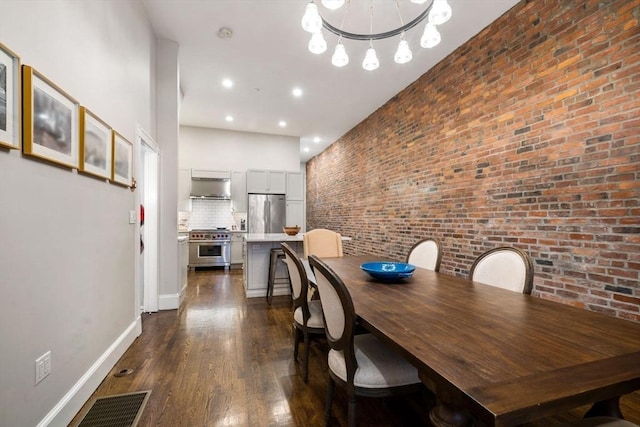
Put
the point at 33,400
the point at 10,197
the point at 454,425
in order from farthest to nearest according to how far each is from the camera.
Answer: the point at 33,400
the point at 10,197
the point at 454,425

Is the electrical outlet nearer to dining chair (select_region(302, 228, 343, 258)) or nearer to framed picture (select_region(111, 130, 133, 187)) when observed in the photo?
framed picture (select_region(111, 130, 133, 187))

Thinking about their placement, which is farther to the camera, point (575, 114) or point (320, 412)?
point (575, 114)

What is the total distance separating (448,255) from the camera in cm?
358

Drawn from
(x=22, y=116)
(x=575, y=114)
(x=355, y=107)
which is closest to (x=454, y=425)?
(x=22, y=116)

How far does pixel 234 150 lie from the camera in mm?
6777

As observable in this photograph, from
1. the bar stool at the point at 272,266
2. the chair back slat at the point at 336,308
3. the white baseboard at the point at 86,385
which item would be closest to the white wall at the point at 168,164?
the white baseboard at the point at 86,385

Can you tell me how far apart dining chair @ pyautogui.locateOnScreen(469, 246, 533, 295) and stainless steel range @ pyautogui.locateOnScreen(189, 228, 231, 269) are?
521 cm

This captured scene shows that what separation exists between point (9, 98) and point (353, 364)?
1865mm

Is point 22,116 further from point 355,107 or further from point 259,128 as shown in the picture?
point 259,128

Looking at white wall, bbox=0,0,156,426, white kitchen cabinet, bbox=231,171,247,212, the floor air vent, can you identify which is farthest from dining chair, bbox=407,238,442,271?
white kitchen cabinet, bbox=231,171,247,212

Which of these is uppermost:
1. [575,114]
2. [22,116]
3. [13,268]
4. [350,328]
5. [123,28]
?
[123,28]

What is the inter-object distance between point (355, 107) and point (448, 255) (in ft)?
10.8

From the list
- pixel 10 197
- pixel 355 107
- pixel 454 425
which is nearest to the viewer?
pixel 454 425

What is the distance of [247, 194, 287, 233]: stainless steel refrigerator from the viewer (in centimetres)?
643
